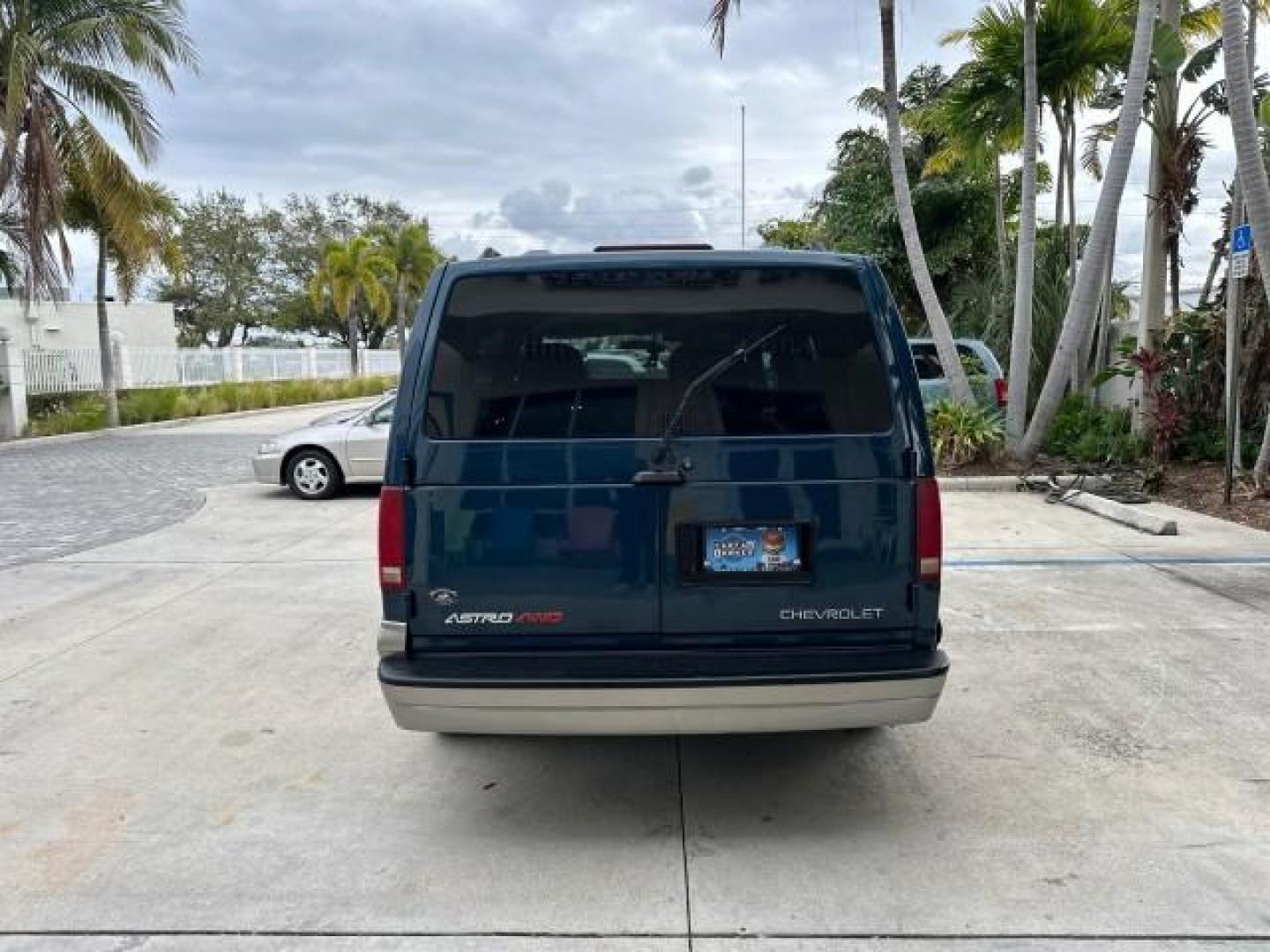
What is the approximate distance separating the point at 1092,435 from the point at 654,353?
11.4m

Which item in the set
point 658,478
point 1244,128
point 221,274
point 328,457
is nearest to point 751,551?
point 658,478

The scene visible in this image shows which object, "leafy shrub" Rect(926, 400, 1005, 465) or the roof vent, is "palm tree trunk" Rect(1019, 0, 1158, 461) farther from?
the roof vent

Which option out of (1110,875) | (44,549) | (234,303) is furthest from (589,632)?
(234,303)

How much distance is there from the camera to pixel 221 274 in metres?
53.6

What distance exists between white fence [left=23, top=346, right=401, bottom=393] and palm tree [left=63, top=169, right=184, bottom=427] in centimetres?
104

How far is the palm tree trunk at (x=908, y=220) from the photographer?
1205cm

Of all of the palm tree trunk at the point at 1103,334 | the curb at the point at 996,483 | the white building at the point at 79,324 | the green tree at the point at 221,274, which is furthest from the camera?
the green tree at the point at 221,274

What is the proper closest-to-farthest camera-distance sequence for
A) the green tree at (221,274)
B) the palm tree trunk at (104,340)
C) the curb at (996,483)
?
the curb at (996,483) → the palm tree trunk at (104,340) → the green tree at (221,274)

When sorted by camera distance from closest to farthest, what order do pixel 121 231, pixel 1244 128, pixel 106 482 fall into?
pixel 1244 128 → pixel 106 482 → pixel 121 231

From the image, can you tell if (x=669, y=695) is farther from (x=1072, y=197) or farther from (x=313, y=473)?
(x=1072, y=197)

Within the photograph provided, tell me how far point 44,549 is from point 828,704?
8.19m

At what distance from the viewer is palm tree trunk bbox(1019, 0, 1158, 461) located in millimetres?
10328

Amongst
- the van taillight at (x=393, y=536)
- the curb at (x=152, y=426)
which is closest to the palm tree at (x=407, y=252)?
the curb at (x=152, y=426)

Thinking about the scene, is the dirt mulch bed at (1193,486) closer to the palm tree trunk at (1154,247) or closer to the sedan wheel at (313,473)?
the palm tree trunk at (1154,247)
